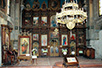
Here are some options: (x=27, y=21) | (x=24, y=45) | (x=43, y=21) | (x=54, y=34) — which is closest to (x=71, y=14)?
(x=24, y=45)

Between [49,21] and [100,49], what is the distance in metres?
7.16

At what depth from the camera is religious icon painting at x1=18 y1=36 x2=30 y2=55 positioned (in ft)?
37.3

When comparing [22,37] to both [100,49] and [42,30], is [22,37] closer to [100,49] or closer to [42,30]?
[42,30]

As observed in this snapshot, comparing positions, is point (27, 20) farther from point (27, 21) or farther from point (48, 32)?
point (48, 32)

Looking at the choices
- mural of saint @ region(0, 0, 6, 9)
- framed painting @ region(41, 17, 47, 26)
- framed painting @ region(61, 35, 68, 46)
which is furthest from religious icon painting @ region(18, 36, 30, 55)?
framed painting @ region(61, 35, 68, 46)

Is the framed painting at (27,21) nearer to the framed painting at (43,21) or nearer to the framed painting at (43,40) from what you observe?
the framed painting at (43,21)

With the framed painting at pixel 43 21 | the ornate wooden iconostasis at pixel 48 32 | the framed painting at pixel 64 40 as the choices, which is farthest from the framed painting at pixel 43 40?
the framed painting at pixel 64 40

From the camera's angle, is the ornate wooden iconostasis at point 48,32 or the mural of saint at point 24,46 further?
the ornate wooden iconostasis at point 48,32

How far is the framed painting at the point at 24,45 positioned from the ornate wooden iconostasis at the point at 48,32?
4857 millimetres

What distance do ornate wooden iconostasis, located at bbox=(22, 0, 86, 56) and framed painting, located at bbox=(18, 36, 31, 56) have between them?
4.86 meters

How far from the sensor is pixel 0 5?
980cm

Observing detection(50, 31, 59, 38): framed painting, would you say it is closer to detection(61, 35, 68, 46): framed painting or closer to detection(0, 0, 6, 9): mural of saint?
detection(61, 35, 68, 46): framed painting

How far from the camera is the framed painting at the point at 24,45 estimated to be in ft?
37.3

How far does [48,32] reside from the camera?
1661 centimetres
